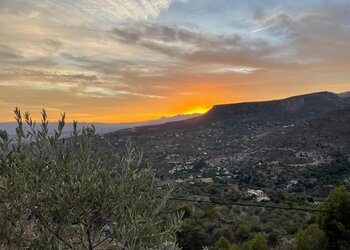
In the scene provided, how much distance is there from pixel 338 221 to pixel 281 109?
109244 mm

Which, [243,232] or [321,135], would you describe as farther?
[321,135]

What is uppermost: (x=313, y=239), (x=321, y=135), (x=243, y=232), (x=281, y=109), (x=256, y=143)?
(x=281, y=109)

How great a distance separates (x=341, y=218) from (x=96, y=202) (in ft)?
56.6

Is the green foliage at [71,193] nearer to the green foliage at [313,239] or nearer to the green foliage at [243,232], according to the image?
the green foliage at [313,239]

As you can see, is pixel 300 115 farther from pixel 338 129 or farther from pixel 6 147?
pixel 6 147

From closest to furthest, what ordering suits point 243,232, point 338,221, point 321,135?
point 338,221, point 243,232, point 321,135

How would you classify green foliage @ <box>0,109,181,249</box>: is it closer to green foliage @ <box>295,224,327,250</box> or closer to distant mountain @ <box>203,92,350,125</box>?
green foliage @ <box>295,224,327,250</box>

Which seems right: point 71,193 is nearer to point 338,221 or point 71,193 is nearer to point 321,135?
point 338,221

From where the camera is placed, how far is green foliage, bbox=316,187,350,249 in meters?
18.9

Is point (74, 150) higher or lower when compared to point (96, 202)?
higher

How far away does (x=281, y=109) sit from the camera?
125 m

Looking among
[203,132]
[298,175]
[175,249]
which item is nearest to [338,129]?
[298,175]

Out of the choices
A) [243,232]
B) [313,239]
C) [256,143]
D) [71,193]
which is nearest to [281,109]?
[256,143]

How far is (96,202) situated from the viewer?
5258 mm
